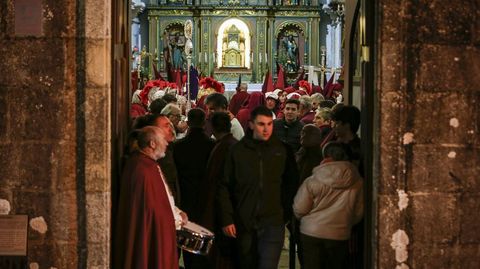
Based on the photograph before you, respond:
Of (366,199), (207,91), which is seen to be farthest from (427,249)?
(207,91)

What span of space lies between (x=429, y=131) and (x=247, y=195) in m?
1.68

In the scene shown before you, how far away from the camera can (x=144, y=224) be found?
6957 millimetres

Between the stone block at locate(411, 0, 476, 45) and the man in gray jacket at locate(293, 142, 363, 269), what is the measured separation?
1262 millimetres

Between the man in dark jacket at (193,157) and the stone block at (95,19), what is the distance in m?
2.24

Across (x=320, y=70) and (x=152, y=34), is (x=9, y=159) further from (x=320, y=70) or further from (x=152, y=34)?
(x=152, y=34)

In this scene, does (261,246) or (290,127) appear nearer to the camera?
(261,246)

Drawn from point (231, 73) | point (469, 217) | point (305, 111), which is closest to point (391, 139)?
point (469, 217)

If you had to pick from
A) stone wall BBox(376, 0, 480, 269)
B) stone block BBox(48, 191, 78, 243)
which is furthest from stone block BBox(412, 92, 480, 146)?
stone block BBox(48, 191, 78, 243)

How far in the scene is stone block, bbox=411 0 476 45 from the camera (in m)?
→ 6.95

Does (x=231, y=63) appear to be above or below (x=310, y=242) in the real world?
above

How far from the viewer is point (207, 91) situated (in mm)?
17328

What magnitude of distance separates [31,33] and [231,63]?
2433cm

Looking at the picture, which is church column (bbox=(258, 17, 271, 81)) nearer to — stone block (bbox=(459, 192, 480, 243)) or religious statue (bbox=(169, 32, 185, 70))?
religious statue (bbox=(169, 32, 185, 70))

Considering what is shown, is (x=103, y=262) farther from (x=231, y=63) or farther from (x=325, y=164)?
(x=231, y=63)
